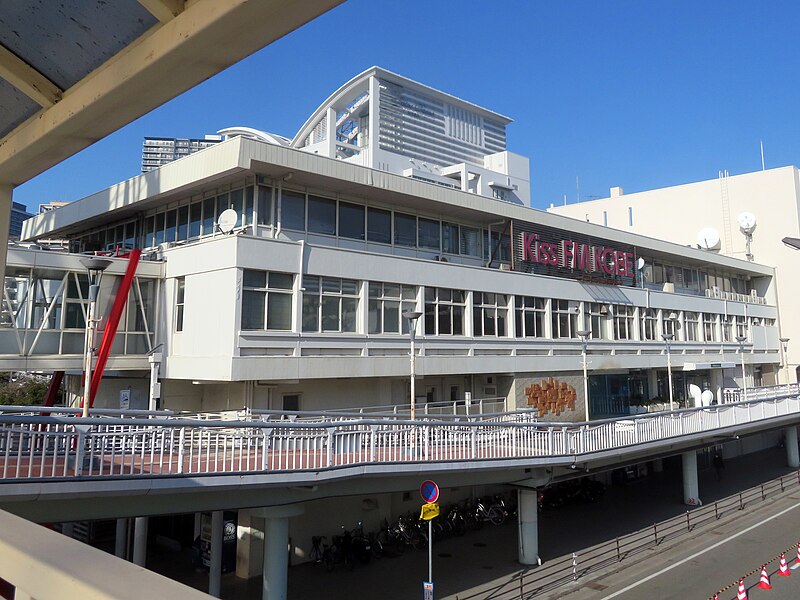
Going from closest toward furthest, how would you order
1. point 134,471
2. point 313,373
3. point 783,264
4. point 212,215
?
point 134,471, point 313,373, point 212,215, point 783,264

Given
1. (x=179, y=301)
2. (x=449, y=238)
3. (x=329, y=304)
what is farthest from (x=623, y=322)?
(x=179, y=301)

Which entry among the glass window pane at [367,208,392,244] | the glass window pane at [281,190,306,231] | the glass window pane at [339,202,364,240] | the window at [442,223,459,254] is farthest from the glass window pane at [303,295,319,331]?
the window at [442,223,459,254]

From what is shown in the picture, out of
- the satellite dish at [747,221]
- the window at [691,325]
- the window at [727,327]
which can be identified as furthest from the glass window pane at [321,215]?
the satellite dish at [747,221]

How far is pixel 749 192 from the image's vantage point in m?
50.9

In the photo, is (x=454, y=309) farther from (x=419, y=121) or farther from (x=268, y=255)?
(x=419, y=121)

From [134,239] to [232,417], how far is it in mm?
10136

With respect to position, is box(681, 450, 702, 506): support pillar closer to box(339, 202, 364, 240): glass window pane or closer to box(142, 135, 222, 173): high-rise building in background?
box(339, 202, 364, 240): glass window pane

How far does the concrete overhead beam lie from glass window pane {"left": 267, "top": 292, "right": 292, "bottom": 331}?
13751 millimetres

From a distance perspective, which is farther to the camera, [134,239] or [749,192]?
[749,192]

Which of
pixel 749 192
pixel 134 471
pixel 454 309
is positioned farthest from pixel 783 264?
pixel 134 471

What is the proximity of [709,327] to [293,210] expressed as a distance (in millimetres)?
31140

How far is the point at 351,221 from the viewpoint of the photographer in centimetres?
2166

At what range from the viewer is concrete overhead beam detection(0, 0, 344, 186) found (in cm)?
265

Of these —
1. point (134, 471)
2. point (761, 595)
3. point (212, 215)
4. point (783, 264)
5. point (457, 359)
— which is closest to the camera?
point (134, 471)
